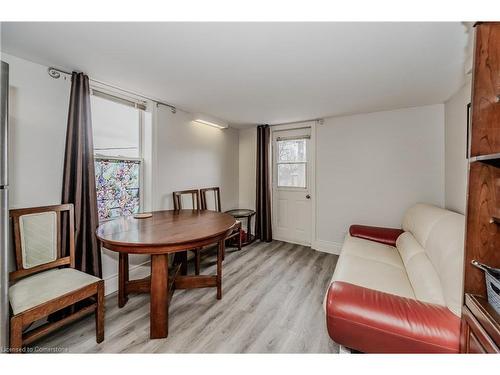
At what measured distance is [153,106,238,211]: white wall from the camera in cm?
279

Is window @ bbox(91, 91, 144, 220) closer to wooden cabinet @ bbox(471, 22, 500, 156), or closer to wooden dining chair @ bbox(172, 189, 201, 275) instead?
wooden dining chair @ bbox(172, 189, 201, 275)

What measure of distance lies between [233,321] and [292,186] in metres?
2.61

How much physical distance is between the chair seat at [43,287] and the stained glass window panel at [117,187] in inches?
32.3

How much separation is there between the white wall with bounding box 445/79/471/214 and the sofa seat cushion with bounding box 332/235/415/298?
87 cm

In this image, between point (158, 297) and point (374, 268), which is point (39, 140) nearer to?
point (158, 297)

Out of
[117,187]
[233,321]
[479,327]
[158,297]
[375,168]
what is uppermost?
[375,168]

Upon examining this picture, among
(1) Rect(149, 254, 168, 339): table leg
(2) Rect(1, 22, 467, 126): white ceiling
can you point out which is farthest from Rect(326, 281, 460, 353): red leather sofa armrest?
(2) Rect(1, 22, 467, 126): white ceiling

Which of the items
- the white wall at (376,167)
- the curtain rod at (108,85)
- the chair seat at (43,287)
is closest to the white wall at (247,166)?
the white wall at (376,167)

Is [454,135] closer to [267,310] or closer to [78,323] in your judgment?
[267,310]

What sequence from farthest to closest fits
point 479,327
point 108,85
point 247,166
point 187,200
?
point 247,166 → point 187,200 → point 108,85 → point 479,327

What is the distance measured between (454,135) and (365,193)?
1210 millimetres

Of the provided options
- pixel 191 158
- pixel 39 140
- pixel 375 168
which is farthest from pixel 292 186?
pixel 39 140

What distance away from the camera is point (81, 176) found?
1.89 m

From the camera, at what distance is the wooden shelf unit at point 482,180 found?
95cm
